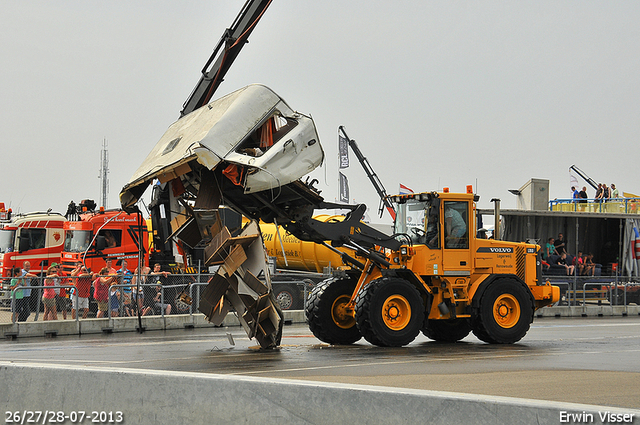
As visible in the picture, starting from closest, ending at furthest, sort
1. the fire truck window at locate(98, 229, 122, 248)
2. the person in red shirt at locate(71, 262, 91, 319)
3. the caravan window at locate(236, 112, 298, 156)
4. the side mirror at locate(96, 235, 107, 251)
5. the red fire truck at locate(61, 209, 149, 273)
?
the caravan window at locate(236, 112, 298, 156) → the person in red shirt at locate(71, 262, 91, 319) → the side mirror at locate(96, 235, 107, 251) → the red fire truck at locate(61, 209, 149, 273) → the fire truck window at locate(98, 229, 122, 248)

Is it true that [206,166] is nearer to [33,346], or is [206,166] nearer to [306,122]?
[306,122]

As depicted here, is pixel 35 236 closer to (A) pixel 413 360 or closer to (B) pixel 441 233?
(B) pixel 441 233

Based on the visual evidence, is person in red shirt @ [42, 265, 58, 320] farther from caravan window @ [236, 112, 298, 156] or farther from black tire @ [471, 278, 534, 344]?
black tire @ [471, 278, 534, 344]

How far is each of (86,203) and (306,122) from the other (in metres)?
18.0

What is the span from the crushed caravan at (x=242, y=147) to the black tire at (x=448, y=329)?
17.0ft

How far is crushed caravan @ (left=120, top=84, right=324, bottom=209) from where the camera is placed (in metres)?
10.0

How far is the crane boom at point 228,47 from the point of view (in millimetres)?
15539

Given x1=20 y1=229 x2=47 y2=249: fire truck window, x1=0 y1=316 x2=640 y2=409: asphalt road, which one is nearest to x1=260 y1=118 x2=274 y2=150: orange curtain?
x1=0 y1=316 x2=640 y2=409: asphalt road

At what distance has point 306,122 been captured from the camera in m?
10.8

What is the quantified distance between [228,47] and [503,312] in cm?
832

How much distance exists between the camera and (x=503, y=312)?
1348 cm

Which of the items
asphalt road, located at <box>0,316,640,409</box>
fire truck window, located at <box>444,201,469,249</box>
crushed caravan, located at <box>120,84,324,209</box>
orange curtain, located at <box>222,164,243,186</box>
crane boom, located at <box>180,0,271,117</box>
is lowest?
asphalt road, located at <box>0,316,640,409</box>

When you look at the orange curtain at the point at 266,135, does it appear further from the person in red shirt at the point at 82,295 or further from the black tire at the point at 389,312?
the person in red shirt at the point at 82,295

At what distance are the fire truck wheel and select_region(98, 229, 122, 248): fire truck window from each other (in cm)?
1299
